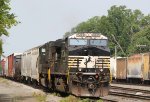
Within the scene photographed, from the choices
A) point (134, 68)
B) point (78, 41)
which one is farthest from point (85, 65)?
point (134, 68)

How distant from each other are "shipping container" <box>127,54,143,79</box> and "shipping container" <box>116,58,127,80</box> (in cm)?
224

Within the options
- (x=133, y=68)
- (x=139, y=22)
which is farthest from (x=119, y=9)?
(x=133, y=68)

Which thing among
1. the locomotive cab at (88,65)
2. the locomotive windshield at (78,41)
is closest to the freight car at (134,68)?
the locomotive cab at (88,65)

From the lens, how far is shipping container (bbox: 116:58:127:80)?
5788 centimetres

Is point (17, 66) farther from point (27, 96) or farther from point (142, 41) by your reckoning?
point (142, 41)

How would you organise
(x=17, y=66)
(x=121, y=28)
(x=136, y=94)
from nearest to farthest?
(x=136, y=94)
(x=17, y=66)
(x=121, y=28)

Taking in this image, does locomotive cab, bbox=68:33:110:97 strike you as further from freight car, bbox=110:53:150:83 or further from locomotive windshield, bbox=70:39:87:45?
freight car, bbox=110:53:150:83

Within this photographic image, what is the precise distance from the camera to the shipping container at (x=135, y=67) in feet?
164

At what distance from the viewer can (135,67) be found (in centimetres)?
5178

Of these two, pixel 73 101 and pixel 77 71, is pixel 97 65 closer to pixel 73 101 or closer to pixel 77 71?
pixel 77 71

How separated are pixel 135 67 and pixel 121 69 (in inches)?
320

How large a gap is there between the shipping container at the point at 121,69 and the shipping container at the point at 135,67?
2.24m

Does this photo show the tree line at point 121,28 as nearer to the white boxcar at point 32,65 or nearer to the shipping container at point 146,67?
the shipping container at point 146,67

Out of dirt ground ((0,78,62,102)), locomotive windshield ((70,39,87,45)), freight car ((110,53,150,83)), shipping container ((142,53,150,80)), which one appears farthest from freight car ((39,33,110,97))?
freight car ((110,53,150,83))
